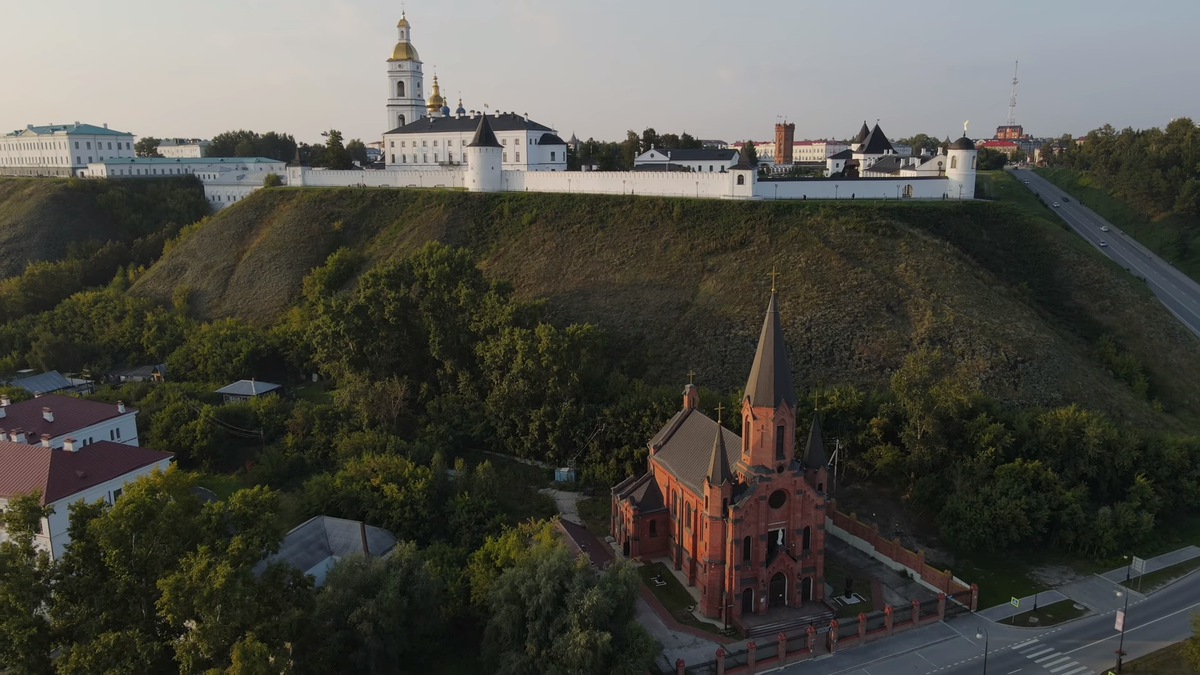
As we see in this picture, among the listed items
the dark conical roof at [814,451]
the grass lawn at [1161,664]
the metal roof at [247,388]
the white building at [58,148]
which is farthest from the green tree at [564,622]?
the white building at [58,148]

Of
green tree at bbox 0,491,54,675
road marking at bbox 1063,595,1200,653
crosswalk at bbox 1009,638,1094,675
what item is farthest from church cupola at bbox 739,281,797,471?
green tree at bbox 0,491,54,675

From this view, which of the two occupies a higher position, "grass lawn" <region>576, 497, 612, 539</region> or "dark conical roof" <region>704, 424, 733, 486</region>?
"dark conical roof" <region>704, 424, 733, 486</region>

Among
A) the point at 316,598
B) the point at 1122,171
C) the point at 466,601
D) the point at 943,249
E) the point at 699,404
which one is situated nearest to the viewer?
the point at 316,598

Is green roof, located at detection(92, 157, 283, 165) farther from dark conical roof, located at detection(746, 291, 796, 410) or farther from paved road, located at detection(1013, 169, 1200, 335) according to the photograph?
paved road, located at detection(1013, 169, 1200, 335)

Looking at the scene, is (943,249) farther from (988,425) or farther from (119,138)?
(119,138)

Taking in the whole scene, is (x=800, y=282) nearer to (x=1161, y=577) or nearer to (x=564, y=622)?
(x=1161, y=577)

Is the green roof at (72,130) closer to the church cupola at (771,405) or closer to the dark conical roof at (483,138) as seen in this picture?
the dark conical roof at (483,138)

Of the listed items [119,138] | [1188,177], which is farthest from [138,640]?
[119,138]
